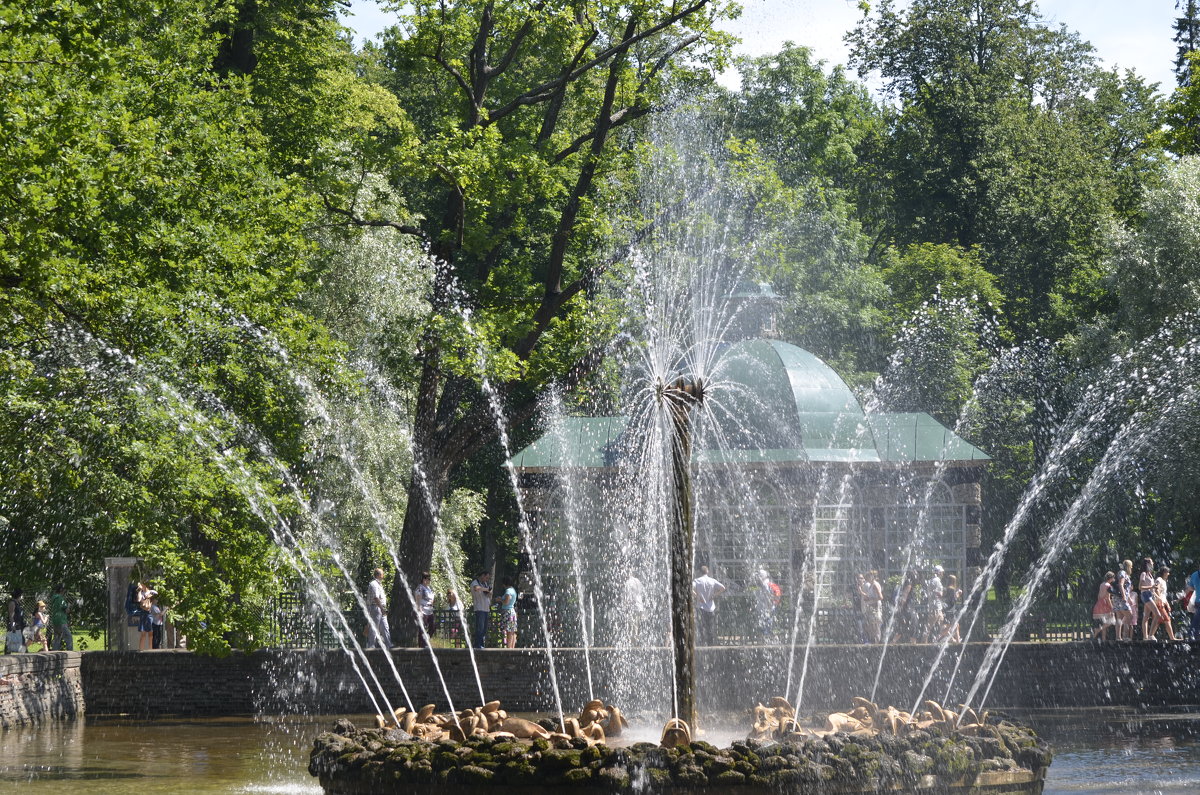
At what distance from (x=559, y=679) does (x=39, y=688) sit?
7.58m

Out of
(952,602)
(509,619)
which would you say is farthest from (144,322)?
(952,602)

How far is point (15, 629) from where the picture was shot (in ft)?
84.0

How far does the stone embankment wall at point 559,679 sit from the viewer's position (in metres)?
21.5

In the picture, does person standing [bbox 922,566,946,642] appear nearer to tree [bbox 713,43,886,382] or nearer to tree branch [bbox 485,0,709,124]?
tree branch [bbox 485,0,709,124]

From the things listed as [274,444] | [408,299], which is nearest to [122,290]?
[274,444]

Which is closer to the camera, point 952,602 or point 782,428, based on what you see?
point 952,602

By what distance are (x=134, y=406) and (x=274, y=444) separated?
363 cm

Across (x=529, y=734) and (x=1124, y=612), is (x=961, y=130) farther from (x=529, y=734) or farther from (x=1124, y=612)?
(x=529, y=734)

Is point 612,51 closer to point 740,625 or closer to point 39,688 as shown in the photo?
point 740,625

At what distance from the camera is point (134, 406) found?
51.9 feet

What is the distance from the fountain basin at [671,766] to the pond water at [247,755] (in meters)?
2.06

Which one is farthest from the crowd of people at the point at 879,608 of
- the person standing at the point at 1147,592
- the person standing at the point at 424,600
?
the person standing at the point at 424,600

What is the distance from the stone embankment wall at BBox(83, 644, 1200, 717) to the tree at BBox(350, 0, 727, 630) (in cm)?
230

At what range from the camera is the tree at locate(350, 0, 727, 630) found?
23562mm
